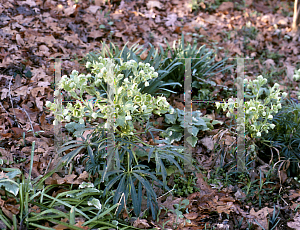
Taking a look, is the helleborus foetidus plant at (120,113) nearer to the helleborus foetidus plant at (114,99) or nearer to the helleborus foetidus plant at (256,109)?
the helleborus foetidus plant at (114,99)

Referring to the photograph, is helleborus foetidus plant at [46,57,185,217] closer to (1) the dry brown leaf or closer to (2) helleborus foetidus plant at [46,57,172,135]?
(2) helleborus foetidus plant at [46,57,172,135]

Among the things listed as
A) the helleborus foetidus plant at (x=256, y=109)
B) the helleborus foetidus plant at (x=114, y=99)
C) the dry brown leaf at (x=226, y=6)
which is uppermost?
the dry brown leaf at (x=226, y=6)

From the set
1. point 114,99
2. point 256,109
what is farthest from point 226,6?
point 114,99

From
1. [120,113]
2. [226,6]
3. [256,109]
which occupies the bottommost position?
[256,109]

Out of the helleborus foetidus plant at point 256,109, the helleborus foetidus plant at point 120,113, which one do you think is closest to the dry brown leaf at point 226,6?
the helleborus foetidus plant at point 256,109

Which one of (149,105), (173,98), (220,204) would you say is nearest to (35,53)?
(173,98)

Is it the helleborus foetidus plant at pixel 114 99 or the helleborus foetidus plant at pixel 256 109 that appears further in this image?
the helleborus foetidus plant at pixel 256 109

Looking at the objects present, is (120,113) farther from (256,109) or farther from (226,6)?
(226,6)

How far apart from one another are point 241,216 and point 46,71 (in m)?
2.23

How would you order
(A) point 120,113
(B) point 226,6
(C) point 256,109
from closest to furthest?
(A) point 120,113
(C) point 256,109
(B) point 226,6

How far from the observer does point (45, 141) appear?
2.17 metres

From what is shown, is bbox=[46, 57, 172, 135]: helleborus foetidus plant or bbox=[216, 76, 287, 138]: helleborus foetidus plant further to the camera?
bbox=[216, 76, 287, 138]: helleborus foetidus plant

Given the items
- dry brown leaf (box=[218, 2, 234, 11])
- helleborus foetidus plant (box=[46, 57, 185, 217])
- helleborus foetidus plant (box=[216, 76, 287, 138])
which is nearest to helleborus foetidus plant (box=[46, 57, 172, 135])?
helleborus foetidus plant (box=[46, 57, 185, 217])

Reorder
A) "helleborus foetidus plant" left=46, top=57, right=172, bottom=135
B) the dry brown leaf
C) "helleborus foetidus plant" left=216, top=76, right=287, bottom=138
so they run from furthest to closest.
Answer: the dry brown leaf
"helleborus foetidus plant" left=216, top=76, right=287, bottom=138
"helleborus foetidus plant" left=46, top=57, right=172, bottom=135
